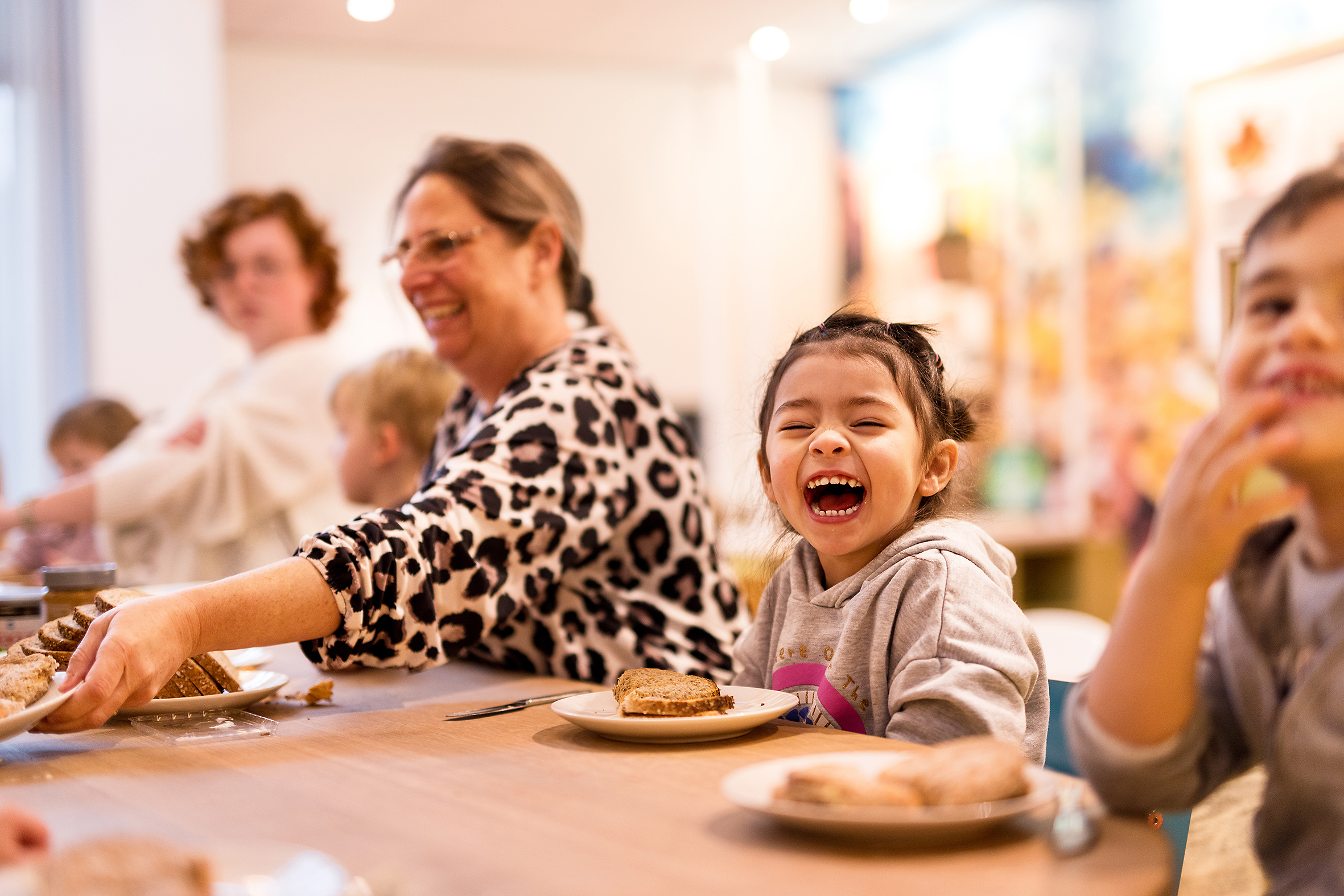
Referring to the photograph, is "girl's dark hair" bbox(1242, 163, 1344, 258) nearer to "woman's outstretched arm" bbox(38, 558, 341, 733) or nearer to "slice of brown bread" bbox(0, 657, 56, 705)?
"woman's outstretched arm" bbox(38, 558, 341, 733)

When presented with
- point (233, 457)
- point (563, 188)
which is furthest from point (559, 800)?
point (233, 457)

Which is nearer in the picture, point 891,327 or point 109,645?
point 109,645

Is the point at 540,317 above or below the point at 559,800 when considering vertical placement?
above

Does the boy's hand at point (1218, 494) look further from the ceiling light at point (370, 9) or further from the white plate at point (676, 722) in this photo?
the ceiling light at point (370, 9)

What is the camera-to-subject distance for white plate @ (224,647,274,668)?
1.50 metres

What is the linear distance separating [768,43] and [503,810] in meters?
5.23

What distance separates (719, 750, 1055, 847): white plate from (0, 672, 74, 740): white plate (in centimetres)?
58

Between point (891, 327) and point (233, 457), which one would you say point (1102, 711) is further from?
point (233, 457)

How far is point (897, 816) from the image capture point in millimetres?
685

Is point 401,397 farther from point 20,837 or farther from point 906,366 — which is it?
point 20,837

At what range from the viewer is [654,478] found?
5.21ft

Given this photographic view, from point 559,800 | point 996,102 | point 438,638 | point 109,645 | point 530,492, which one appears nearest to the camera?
point 559,800

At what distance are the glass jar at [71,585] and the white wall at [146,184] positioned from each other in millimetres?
2855

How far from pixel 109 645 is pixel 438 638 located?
35cm
